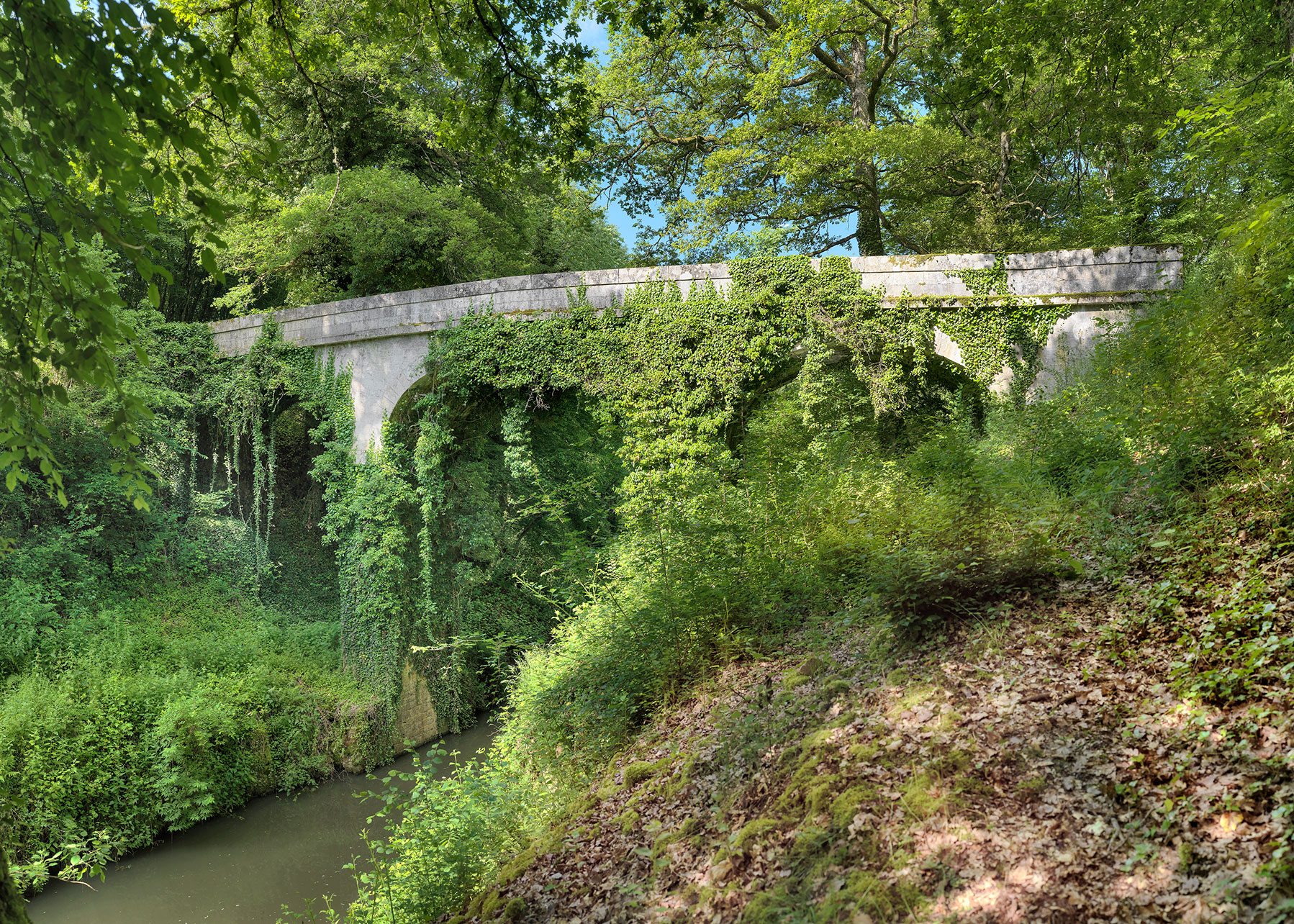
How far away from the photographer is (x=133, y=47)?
2.92 meters

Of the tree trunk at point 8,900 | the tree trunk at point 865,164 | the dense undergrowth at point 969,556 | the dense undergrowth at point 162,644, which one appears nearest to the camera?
the tree trunk at point 8,900

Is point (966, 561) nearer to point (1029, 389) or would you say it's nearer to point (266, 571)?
point (1029, 389)

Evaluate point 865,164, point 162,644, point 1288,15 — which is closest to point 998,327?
point 1288,15

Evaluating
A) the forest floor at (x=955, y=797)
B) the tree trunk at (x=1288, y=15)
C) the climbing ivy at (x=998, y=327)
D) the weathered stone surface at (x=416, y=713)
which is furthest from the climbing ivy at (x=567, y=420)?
the tree trunk at (x=1288, y=15)

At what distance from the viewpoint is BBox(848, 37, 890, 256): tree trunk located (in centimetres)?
1339

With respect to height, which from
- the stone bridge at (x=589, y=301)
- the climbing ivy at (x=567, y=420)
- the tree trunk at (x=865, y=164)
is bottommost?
the climbing ivy at (x=567, y=420)

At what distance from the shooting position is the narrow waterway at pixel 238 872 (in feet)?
26.9

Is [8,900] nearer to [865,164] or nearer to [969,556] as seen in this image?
[969,556]

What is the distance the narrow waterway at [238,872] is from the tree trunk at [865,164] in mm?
11957

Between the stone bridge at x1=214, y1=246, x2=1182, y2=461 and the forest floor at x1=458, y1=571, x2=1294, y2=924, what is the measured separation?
19.6 ft

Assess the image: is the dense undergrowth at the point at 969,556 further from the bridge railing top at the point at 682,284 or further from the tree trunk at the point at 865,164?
the tree trunk at the point at 865,164

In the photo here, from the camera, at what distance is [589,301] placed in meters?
10.5

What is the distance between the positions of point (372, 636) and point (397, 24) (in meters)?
8.81

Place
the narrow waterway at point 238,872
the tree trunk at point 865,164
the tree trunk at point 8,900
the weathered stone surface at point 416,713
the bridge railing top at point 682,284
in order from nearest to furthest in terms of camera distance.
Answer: the tree trunk at point 8,900 < the narrow waterway at point 238,872 < the bridge railing top at point 682,284 < the weathered stone surface at point 416,713 < the tree trunk at point 865,164
